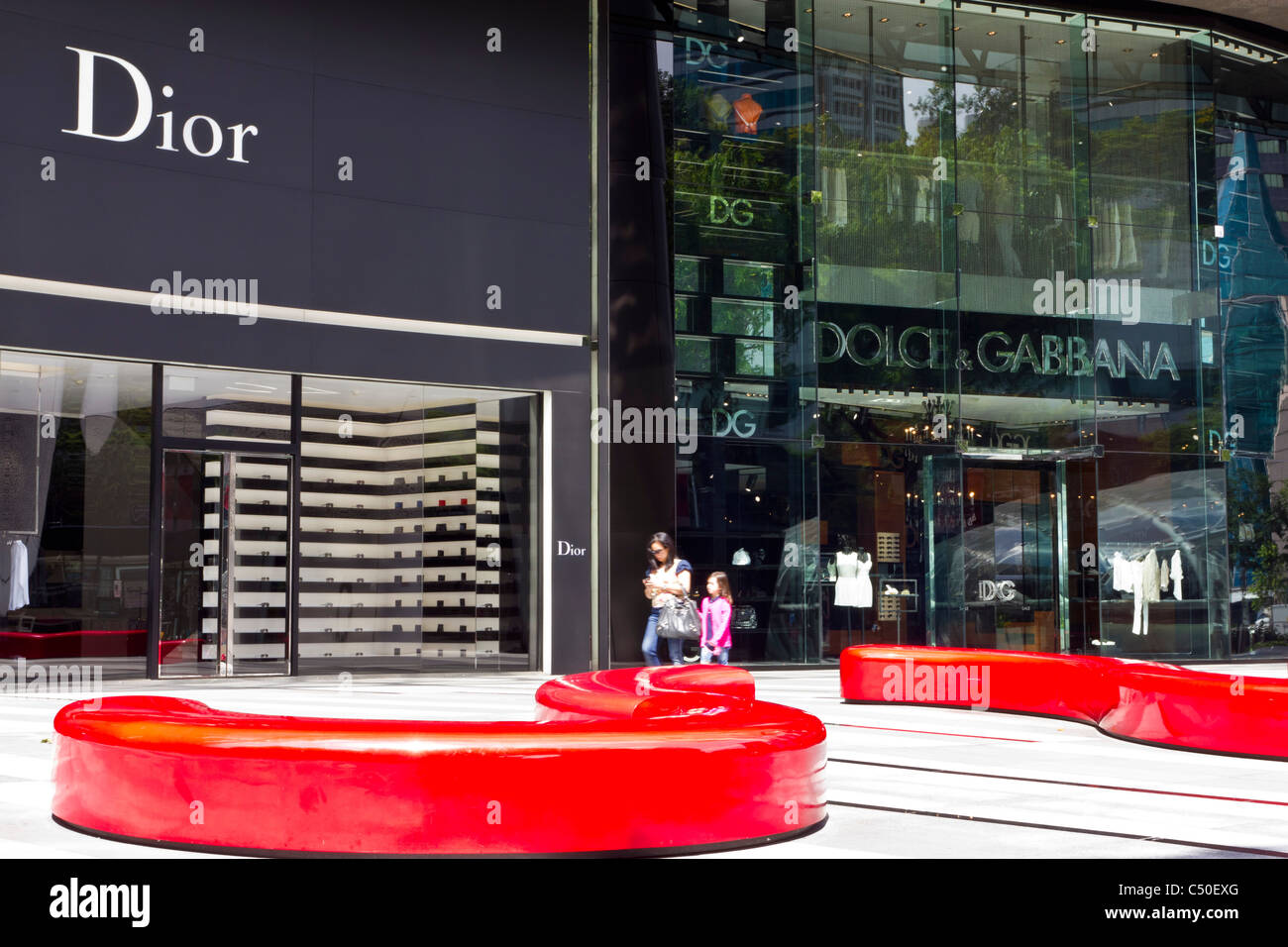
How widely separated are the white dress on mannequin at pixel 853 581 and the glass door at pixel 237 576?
7640mm

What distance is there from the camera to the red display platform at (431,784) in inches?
217

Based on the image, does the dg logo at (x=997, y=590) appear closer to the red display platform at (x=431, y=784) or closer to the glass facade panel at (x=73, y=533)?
the glass facade panel at (x=73, y=533)

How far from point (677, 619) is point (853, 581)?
5.51 m

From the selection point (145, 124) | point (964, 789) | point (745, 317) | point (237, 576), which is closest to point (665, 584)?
point (237, 576)

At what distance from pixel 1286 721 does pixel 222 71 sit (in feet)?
39.2

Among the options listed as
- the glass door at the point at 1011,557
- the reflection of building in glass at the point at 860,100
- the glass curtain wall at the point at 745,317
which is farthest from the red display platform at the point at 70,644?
the reflection of building in glass at the point at 860,100

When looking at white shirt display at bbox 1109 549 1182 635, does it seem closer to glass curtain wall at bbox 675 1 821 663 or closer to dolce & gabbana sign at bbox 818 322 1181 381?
dolce & gabbana sign at bbox 818 322 1181 381

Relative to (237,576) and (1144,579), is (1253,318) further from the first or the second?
(237,576)

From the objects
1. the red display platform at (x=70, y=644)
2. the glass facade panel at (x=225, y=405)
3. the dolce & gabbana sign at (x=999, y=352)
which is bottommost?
the red display platform at (x=70, y=644)

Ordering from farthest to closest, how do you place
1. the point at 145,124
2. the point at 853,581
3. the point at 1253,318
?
the point at 1253,318 → the point at 853,581 → the point at 145,124

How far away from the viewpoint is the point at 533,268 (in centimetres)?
1734

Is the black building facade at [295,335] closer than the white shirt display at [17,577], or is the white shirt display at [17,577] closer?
the black building facade at [295,335]

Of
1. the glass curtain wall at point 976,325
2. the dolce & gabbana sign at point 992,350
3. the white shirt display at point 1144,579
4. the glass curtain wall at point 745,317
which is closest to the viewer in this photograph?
the glass curtain wall at point 745,317

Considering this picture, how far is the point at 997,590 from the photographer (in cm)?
2086
